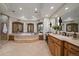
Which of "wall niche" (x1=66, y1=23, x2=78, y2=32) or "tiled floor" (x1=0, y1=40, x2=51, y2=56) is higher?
"wall niche" (x1=66, y1=23, x2=78, y2=32)

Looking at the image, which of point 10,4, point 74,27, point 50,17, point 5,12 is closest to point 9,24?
point 5,12

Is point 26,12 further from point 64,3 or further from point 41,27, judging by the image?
point 64,3

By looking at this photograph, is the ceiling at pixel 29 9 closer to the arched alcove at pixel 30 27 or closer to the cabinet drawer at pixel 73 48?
the arched alcove at pixel 30 27

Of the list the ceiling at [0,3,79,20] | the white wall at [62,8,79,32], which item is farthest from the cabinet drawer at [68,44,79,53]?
the ceiling at [0,3,79,20]

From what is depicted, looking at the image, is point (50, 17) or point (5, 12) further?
point (50, 17)

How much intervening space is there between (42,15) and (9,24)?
769 millimetres

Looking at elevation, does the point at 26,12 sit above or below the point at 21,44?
above

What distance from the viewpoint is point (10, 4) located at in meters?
2.50

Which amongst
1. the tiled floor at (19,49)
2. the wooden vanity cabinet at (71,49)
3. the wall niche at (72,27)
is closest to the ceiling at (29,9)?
the wall niche at (72,27)

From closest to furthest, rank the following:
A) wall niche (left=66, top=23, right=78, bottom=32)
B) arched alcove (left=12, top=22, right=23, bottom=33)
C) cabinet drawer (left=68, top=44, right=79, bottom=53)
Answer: cabinet drawer (left=68, top=44, right=79, bottom=53) → wall niche (left=66, top=23, right=78, bottom=32) → arched alcove (left=12, top=22, right=23, bottom=33)

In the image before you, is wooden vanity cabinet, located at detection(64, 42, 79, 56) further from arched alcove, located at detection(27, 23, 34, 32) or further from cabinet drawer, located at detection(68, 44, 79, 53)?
arched alcove, located at detection(27, 23, 34, 32)

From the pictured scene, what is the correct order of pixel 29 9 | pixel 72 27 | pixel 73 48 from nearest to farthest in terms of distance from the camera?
1. pixel 73 48
2. pixel 72 27
3. pixel 29 9

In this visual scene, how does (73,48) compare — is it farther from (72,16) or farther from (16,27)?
(16,27)

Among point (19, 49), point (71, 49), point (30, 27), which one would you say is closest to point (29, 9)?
point (30, 27)
